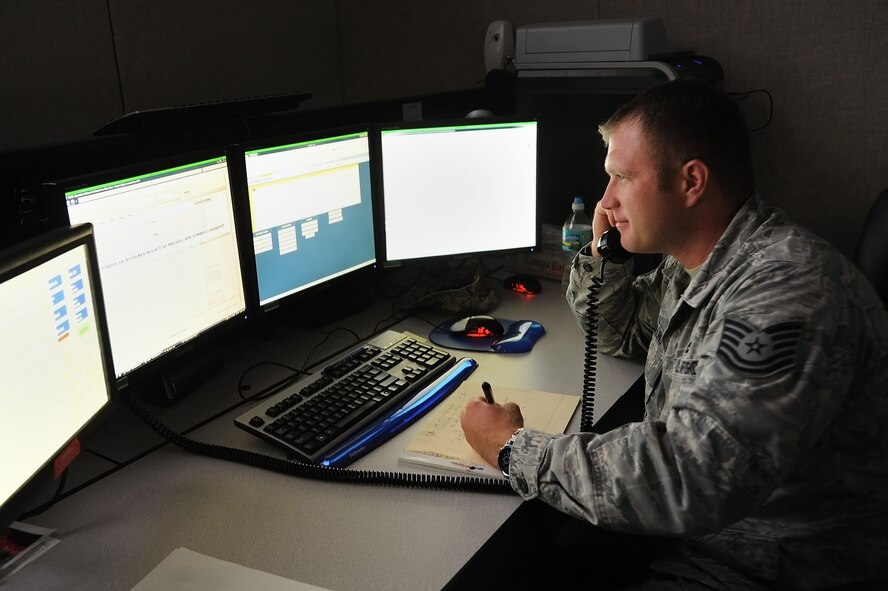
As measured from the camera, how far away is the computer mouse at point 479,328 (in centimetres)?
174

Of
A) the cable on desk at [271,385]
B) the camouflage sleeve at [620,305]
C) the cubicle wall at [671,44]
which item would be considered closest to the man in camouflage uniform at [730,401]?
the camouflage sleeve at [620,305]

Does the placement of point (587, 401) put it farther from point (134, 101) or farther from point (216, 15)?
point (216, 15)

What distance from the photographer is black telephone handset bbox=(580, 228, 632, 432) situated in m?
1.42

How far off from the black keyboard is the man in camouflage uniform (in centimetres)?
20

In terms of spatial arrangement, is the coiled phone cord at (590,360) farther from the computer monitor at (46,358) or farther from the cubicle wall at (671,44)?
the cubicle wall at (671,44)

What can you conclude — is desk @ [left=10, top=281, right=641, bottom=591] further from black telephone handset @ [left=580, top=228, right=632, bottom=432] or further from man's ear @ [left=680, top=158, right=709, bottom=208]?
man's ear @ [left=680, top=158, right=709, bottom=208]

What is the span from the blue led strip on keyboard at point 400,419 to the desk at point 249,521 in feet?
0.06

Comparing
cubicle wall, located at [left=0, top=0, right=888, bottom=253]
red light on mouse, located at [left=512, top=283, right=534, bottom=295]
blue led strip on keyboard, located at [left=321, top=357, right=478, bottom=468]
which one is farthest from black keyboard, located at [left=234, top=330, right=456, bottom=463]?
cubicle wall, located at [left=0, top=0, right=888, bottom=253]

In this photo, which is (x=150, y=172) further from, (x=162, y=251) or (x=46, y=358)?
(x=46, y=358)

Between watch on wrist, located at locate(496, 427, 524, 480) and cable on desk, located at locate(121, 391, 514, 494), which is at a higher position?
watch on wrist, located at locate(496, 427, 524, 480)

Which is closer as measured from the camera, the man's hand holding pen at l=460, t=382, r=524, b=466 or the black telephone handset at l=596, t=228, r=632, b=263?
the man's hand holding pen at l=460, t=382, r=524, b=466

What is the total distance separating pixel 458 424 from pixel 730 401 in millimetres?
504

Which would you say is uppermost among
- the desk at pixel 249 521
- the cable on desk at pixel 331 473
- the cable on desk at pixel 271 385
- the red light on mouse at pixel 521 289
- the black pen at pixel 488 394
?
the black pen at pixel 488 394

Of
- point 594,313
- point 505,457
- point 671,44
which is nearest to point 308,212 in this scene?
point 594,313
